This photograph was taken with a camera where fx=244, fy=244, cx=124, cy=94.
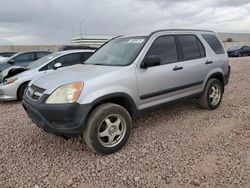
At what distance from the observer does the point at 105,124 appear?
11.7 ft

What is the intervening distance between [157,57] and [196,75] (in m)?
1.34

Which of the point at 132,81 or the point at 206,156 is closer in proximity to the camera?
the point at 206,156

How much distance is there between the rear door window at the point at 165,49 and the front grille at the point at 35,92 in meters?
1.83

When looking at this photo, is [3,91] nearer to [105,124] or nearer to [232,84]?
[105,124]

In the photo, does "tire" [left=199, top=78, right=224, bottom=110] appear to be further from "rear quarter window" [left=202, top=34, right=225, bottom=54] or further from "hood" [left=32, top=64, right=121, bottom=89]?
"hood" [left=32, top=64, right=121, bottom=89]

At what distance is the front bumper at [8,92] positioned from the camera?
6.57 m

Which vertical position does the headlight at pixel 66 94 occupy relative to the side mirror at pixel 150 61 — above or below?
below

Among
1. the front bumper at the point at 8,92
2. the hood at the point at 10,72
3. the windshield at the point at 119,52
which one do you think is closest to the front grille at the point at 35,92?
the windshield at the point at 119,52

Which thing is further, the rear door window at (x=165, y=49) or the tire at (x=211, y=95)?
the tire at (x=211, y=95)

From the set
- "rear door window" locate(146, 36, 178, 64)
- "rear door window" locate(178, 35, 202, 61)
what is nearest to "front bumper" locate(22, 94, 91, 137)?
"rear door window" locate(146, 36, 178, 64)

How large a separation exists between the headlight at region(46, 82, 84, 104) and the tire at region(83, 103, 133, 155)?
→ 0.35 meters

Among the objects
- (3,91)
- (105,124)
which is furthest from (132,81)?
(3,91)

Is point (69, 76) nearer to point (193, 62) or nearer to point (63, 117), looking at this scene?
point (63, 117)

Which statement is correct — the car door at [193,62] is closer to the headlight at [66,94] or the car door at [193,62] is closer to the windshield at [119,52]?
the windshield at [119,52]
